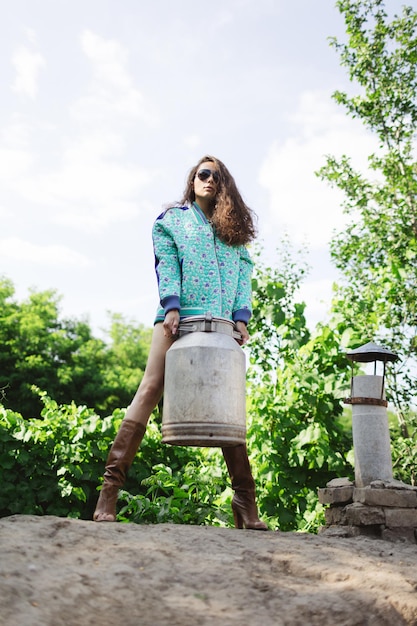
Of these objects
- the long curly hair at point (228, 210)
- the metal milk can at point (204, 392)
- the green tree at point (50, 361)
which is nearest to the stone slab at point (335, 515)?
the metal milk can at point (204, 392)

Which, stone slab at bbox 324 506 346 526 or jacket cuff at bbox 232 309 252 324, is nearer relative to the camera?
jacket cuff at bbox 232 309 252 324

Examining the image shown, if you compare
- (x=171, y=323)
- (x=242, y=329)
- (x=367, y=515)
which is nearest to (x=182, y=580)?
(x=171, y=323)

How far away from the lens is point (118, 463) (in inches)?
120

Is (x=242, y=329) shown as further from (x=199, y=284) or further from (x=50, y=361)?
(x=50, y=361)

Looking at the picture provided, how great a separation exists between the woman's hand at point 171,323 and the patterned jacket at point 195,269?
0.03m

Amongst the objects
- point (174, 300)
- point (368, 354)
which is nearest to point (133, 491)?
point (368, 354)

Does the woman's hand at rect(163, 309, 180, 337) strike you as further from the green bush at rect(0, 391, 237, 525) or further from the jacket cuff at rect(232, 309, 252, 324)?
the green bush at rect(0, 391, 237, 525)

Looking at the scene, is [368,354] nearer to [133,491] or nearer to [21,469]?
[133,491]

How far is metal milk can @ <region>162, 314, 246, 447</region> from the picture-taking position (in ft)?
9.30

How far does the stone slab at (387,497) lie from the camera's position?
11.7ft

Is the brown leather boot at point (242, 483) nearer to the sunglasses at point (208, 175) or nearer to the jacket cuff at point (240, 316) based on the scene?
the jacket cuff at point (240, 316)

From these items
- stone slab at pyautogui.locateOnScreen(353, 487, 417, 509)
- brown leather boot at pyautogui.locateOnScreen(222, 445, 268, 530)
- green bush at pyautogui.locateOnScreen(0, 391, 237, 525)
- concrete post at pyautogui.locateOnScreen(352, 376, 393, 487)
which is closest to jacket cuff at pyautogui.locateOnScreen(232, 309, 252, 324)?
brown leather boot at pyautogui.locateOnScreen(222, 445, 268, 530)

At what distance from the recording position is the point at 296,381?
559 centimetres

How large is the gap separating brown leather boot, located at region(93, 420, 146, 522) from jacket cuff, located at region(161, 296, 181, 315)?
57 cm
